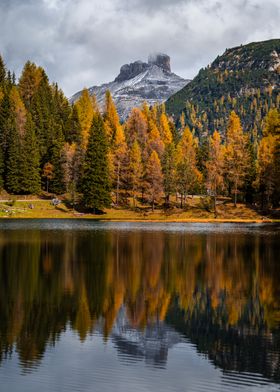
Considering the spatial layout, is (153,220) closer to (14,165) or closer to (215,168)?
(215,168)

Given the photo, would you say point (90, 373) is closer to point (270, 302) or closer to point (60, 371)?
point (60, 371)

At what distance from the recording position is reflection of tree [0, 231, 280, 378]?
1955cm

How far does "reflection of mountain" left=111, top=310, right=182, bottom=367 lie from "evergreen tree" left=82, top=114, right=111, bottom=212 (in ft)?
261

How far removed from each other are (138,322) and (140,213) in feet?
264

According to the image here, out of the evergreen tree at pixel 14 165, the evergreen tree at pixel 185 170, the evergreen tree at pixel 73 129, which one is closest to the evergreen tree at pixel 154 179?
the evergreen tree at pixel 185 170

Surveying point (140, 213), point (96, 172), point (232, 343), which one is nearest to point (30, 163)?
point (96, 172)

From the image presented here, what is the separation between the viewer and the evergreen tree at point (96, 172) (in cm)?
10075

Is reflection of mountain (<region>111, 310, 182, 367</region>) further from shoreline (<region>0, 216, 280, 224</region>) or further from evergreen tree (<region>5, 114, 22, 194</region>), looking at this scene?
evergreen tree (<region>5, 114, 22, 194</region>)

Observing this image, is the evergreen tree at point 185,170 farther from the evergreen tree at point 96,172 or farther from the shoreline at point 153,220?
the evergreen tree at point 96,172

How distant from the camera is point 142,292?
2789 cm

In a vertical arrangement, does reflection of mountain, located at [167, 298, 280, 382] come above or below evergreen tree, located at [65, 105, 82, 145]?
below

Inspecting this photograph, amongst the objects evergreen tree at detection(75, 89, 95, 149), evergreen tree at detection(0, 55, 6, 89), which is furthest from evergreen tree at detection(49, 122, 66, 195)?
evergreen tree at detection(0, 55, 6, 89)

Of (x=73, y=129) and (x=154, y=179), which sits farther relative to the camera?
(x=73, y=129)

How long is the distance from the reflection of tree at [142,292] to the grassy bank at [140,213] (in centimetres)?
4716
